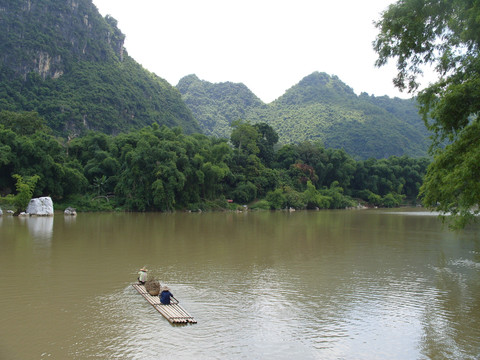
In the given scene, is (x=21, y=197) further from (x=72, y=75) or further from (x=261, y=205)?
(x=72, y=75)

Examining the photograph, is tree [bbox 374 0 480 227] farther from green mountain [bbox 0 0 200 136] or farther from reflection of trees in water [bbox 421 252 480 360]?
green mountain [bbox 0 0 200 136]

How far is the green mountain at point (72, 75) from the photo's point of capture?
7656 centimetres

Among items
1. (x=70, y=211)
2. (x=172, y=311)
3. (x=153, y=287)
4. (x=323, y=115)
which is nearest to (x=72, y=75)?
(x=70, y=211)

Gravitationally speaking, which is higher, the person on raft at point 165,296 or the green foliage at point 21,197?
the green foliage at point 21,197

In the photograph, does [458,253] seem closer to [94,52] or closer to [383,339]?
[383,339]

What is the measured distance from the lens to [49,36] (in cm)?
8806

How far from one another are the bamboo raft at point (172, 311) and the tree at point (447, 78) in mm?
6622

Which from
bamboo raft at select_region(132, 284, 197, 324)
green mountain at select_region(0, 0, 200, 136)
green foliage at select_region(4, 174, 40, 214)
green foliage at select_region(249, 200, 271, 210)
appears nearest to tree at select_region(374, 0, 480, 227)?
bamboo raft at select_region(132, 284, 197, 324)

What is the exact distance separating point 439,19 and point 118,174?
44.5 meters

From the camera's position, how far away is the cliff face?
A: 8181 cm

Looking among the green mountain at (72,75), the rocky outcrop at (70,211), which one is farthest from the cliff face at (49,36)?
the rocky outcrop at (70,211)

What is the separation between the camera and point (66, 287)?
447 inches

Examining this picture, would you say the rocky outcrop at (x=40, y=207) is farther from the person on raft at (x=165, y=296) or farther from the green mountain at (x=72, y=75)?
the green mountain at (x=72, y=75)

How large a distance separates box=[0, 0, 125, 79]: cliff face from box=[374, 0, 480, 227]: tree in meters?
85.8
